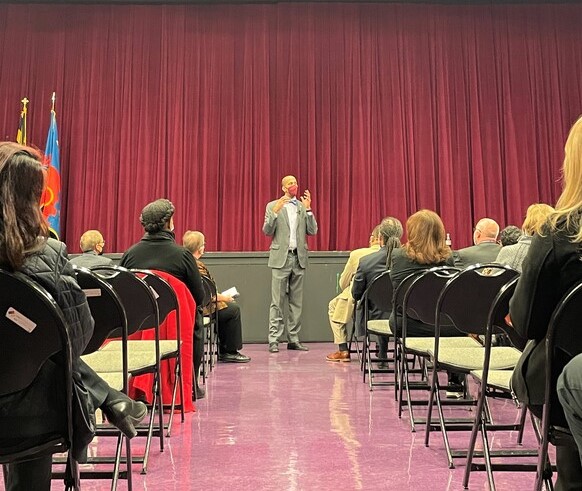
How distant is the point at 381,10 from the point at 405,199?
2.52m

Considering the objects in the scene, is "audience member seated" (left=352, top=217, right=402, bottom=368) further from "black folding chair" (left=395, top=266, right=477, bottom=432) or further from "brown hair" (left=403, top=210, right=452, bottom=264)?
"black folding chair" (left=395, top=266, right=477, bottom=432)

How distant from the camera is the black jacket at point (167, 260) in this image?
12.5 feet

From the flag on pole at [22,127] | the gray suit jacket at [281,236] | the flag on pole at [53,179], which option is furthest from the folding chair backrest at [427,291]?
the flag on pole at [22,127]

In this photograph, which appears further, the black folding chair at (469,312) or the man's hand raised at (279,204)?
the man's hand raised at (279,204)

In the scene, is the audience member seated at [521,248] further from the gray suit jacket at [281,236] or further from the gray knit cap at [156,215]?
the gray suit jacket at [281,236]

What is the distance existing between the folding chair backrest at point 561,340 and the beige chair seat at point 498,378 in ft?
1.70

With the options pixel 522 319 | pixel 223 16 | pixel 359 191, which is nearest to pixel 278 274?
pixel 359 191

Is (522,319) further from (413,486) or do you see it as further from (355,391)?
(355,391)

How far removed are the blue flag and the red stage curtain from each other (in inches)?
13.6

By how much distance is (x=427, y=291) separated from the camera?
337 centimetres

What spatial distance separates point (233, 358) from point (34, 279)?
4.51 metres

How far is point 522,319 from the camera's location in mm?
1717

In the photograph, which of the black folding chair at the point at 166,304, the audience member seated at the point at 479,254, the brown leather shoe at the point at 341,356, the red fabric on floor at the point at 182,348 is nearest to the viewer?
the black folding chair at the point at 166,304

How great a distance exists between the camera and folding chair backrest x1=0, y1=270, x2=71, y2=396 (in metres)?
1.47
